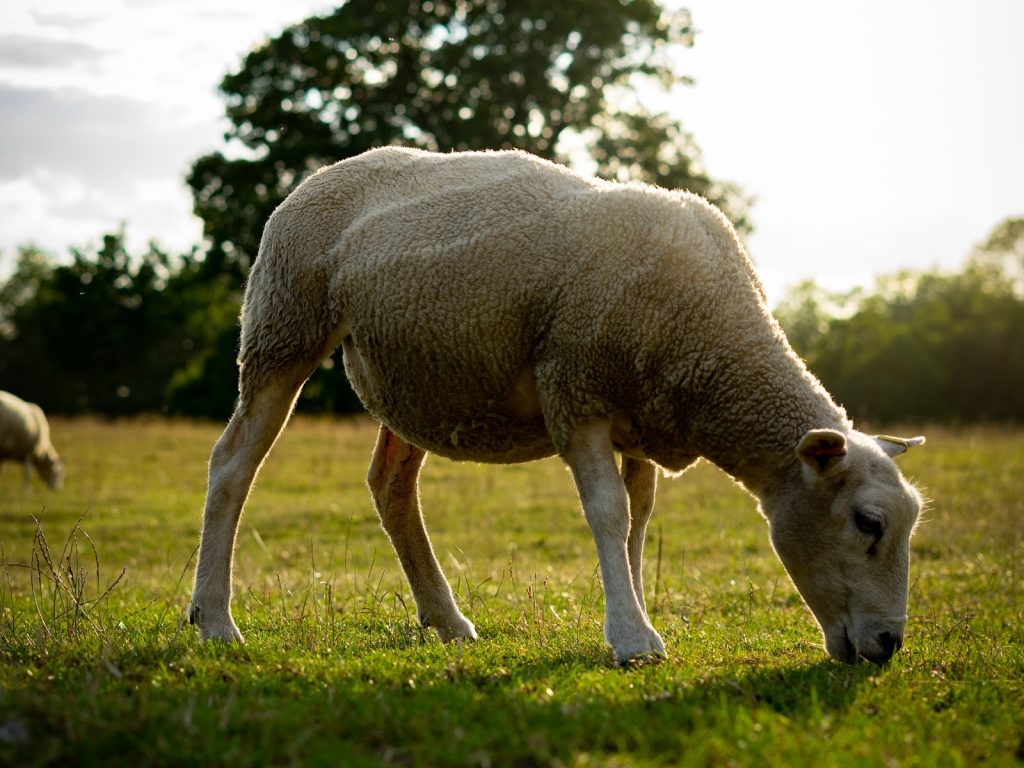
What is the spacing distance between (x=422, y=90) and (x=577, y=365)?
25.1m

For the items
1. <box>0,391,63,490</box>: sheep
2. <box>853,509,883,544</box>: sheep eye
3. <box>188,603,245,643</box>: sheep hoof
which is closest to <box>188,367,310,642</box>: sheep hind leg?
<box>188,603,245,643</box>: sheep hoof

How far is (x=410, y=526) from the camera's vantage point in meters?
6.09

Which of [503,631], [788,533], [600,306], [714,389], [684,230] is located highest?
[684,230]

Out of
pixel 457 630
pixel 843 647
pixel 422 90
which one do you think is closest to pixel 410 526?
pixel 457 630

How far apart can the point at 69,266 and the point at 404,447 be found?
49217mm

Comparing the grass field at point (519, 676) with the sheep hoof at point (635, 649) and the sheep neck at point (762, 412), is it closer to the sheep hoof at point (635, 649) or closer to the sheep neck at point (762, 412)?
the sheep hoof at point (635, 649)

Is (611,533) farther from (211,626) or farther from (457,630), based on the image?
(211,626)

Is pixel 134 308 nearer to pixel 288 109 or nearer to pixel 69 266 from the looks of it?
pixel 69 266

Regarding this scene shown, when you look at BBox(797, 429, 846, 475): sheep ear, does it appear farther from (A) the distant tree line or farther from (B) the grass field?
(A) the distant tree line

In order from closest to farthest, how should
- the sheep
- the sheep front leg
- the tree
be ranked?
1. the sheep front leg
2. the sheep
3. the tree

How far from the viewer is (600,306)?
15.5ft

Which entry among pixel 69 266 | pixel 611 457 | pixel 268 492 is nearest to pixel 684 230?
pixel 611 457

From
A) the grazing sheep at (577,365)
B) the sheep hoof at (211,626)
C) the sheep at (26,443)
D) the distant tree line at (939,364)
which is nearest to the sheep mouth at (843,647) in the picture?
the grazing sheep at (577,365)

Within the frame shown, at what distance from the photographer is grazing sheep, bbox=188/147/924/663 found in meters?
4.58
